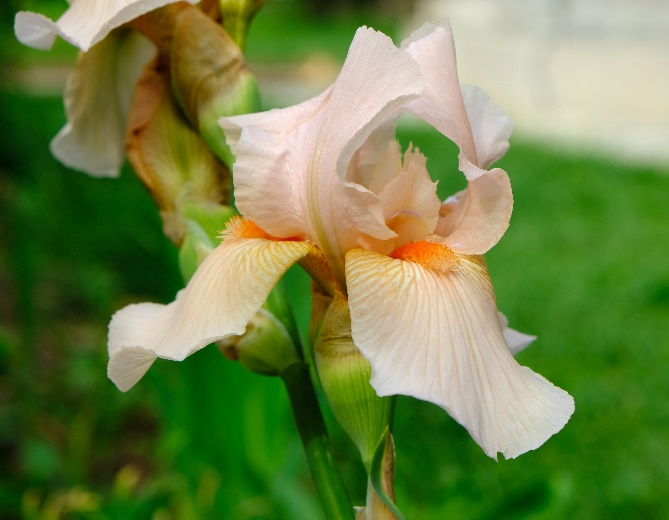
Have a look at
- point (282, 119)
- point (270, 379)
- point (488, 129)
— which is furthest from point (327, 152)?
point (270, 379)

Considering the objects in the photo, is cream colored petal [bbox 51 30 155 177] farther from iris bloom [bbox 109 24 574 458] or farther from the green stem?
the green stem

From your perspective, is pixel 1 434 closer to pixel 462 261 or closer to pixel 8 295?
pixel 8 295

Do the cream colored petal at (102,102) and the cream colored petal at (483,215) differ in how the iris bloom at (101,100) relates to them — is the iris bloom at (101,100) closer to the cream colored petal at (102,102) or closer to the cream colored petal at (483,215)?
the cream colored petal at (102,102)

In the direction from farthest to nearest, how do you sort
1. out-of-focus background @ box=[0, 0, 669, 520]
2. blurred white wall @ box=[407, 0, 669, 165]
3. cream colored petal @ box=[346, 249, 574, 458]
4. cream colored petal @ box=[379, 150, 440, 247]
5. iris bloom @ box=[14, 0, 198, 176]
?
blurred white wall @ box=[407, 0, 669, 165], out-of-focus background @ box=[0, 0, 669, 520], iris bloom @ box=[14, 0, 198, 176], cream colored petal @ box=[379, 150, 440, 247], cream colored petal @ box=[346, 249, 574, 458]

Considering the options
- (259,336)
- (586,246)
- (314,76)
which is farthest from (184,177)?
(314,76)

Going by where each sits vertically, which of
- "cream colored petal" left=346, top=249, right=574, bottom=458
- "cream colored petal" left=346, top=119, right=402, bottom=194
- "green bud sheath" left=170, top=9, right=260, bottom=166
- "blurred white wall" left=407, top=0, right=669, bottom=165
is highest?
"green bud sheath" left=170, top=9, right=260, bottom=166

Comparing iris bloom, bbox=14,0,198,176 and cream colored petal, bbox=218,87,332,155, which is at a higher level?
cream colored petal, bbox=218,87,332,155

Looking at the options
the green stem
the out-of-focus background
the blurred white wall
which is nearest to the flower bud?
the green stem

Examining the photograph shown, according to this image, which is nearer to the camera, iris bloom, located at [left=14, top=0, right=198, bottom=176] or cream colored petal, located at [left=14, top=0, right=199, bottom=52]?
cream colored petal, located at [left=14, top=0, right=199, bottom=52]
